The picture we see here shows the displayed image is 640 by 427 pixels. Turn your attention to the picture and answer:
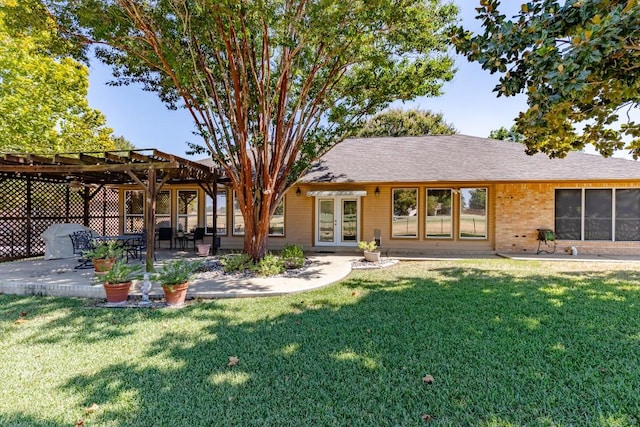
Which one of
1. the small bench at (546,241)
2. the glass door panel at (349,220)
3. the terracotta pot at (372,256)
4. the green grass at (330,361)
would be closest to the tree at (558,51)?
the green grass at (330,361)

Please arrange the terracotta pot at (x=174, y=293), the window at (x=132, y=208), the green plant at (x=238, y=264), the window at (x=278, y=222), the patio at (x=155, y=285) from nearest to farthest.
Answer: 1. the terracotta pot at (x=174, y=293)
2. the patio at (x=155, y=285)
3. the green plant at (x=238, y=264)
4. the window at (x=278, y=222)
5. the window at (x=132, y=208)

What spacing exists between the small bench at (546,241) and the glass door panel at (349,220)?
7.27m

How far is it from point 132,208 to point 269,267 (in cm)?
1066

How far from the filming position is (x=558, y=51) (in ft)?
13.8

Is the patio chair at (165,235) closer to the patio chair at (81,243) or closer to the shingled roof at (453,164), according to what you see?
the patio chair at (81,243)

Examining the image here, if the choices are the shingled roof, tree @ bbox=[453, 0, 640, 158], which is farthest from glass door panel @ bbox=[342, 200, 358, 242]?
tree @ bbox=[453, 0, 640, 158]

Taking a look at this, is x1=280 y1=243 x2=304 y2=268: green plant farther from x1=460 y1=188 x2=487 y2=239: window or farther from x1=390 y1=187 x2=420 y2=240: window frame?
x1=460 y1=188 x2=487 y2=239: window

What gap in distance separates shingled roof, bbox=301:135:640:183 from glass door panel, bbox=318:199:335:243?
4.56 ft

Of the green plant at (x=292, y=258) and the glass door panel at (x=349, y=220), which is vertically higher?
the glass door panel at (x=349, y=220)

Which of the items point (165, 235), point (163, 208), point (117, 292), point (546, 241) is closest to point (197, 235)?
Answer: point (165, 235)

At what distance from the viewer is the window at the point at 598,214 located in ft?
39.3

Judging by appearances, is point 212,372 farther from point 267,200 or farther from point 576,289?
point 576,289

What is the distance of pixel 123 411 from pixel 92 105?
1110 inches

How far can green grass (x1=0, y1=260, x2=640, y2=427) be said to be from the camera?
2.79 metres
